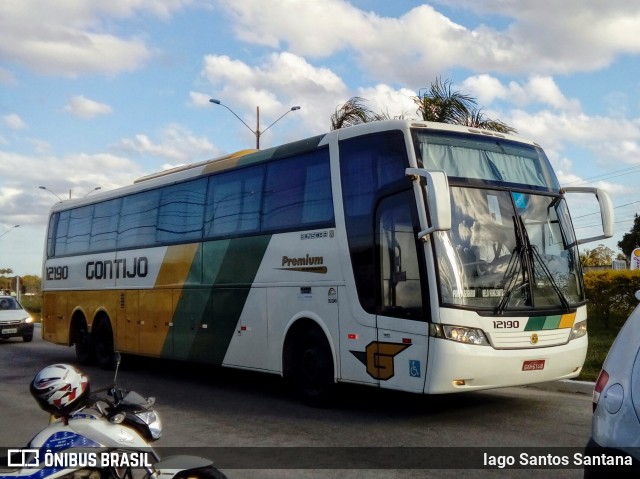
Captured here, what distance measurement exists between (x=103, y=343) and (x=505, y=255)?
9.90 meters

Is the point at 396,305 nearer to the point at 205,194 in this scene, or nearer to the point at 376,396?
the point at 376,396

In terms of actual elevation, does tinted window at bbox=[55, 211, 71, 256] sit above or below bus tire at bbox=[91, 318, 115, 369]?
above

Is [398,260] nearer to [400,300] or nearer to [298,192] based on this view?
[400,300]

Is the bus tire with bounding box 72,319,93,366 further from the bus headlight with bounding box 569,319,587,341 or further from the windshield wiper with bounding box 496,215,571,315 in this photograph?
the bus headlight with bounding box 569,319,587,341

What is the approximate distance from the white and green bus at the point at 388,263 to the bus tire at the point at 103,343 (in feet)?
10.8

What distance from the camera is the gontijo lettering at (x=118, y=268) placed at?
1437cm

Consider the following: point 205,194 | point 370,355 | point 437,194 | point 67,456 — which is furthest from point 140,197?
point 67,456

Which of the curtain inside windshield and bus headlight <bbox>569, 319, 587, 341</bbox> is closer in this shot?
the curtain inside windshield

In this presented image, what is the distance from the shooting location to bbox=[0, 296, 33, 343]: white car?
24.2 meters

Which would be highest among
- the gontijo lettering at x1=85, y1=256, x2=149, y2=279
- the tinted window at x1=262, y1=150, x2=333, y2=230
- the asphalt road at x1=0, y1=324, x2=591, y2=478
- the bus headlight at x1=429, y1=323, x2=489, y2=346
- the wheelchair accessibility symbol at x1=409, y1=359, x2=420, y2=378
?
the tinted window at x1=262, y1=150, x2=333, y2=230

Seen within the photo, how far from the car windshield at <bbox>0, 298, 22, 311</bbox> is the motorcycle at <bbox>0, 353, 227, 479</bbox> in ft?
74.2

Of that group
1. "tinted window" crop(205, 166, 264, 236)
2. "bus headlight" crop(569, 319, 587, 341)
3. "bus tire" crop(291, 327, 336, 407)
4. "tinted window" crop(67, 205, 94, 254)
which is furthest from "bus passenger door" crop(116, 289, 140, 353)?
"bus headlight" crop(569, 319, 587, 341)

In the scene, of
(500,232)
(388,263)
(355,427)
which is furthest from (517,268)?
(355,427)

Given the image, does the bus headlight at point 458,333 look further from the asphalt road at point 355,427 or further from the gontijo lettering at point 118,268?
the gontijo lettering at point 118,268
